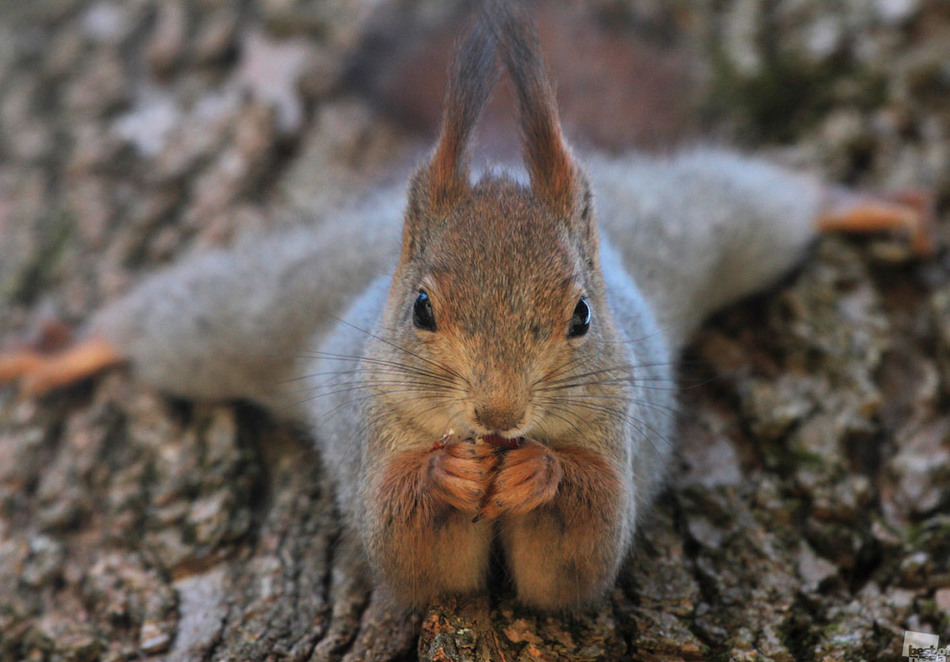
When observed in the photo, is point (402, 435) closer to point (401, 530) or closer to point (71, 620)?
point (401, 530)

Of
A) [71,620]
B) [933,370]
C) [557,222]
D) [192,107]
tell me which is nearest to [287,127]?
[192,107]

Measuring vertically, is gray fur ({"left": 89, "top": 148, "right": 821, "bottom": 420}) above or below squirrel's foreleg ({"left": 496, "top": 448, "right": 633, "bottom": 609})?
above

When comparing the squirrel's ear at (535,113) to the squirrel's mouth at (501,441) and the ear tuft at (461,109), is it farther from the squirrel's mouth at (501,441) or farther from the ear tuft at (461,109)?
the squirrel's mouth at (501,441)

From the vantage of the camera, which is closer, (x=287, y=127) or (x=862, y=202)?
(x=862, y=202)

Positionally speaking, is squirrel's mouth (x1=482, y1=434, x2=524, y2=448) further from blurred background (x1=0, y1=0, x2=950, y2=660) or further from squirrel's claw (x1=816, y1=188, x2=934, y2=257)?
squirrel's claw (x1=816, y1=188, x2=934, y2=257)

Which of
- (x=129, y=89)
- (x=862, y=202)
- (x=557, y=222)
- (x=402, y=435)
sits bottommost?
(x=402, y=435)

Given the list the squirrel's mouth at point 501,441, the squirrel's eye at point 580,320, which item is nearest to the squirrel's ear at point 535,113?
the squirrel's eye at point 580,320

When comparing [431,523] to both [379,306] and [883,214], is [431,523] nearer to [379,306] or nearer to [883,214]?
[379,306]

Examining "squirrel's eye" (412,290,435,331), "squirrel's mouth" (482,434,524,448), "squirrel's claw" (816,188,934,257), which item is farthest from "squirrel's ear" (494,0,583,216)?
"squirrel's claw" (816,188,934,257)
